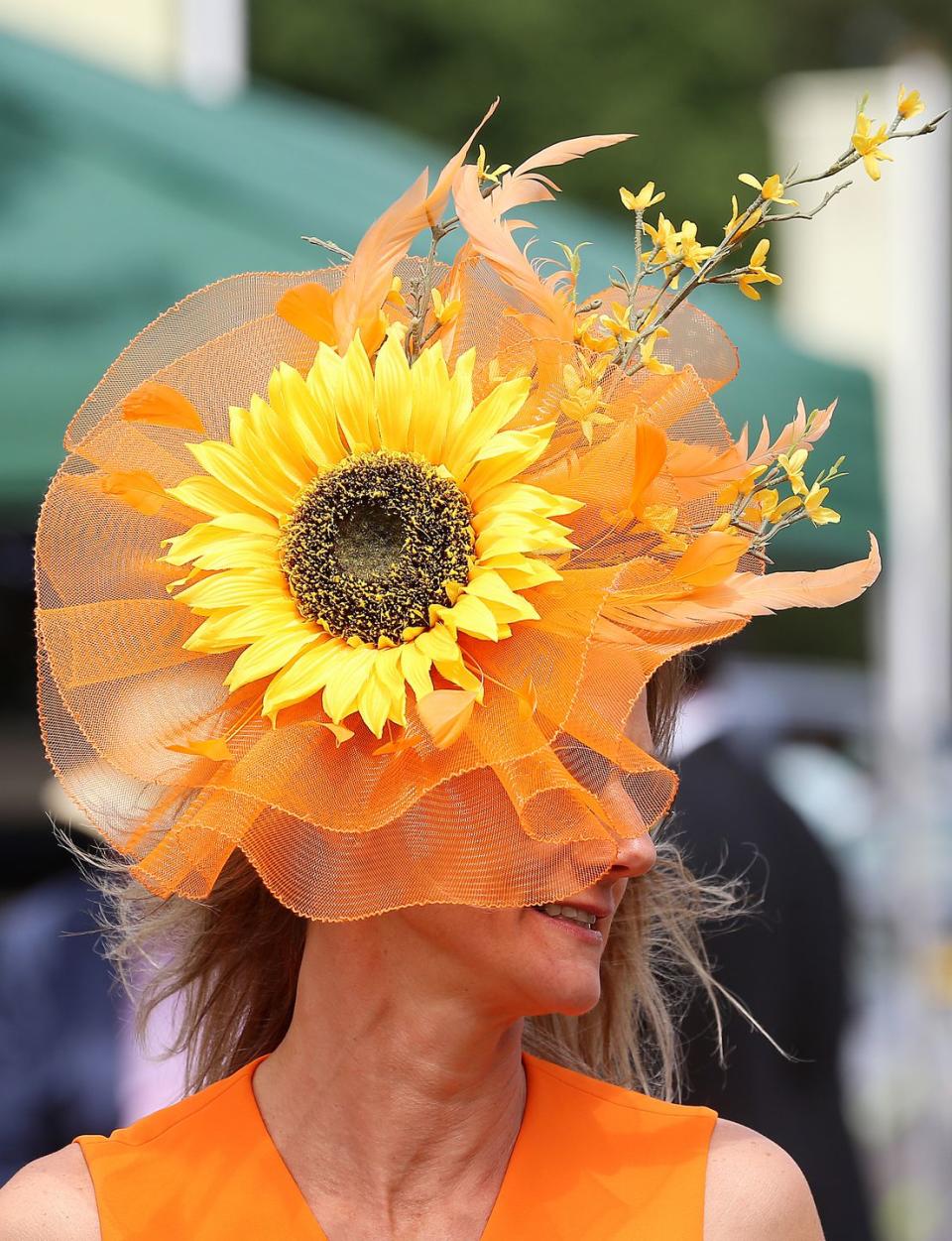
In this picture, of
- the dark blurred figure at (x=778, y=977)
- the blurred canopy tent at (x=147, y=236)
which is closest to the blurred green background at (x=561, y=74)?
the blurred canopy tent at (x=147, y=236)

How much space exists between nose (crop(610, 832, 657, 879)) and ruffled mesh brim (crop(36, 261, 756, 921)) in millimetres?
27

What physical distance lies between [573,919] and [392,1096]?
0.87ft

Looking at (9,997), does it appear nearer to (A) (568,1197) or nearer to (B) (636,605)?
(A) (568,1197)

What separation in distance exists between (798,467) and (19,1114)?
2362 mm

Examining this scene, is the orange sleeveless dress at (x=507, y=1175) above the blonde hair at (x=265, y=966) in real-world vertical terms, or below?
below

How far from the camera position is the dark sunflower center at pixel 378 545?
1.53 meters

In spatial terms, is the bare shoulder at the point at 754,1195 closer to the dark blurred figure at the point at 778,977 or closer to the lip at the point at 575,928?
the lip at the point at 575,928

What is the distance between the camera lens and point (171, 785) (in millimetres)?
1587

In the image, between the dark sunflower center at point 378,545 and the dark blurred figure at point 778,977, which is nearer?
the dark sunflower center at point 378,545

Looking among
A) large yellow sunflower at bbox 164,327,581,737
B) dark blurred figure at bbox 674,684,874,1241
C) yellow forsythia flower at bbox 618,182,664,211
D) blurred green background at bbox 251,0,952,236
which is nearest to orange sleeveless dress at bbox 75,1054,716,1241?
large yellow sunflower at bbox 164,327,581,737

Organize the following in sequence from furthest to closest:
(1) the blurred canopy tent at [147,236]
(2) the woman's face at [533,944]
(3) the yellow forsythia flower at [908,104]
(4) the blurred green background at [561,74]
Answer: (4) the blurred green background at [561,74] → (1) the blurred canopy tent at [147,236] → (2) the woman's face at [533,944] → (3) the yellow forsythia flower at [908,104]

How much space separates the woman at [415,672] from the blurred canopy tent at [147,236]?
1.81 metres

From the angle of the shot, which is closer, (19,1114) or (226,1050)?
(226,1050)

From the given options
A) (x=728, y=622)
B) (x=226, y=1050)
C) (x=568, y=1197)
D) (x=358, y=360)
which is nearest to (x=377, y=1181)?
(x=568, y=1197)
